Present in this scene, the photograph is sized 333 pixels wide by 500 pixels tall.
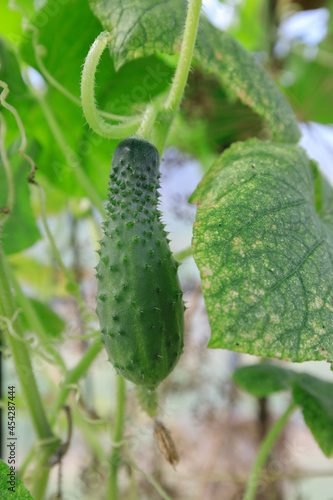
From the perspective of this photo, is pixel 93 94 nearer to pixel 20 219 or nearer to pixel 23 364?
pixel 23 364

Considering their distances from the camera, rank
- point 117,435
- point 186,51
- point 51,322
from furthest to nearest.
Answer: point 51,322 < point 117,435 < point 186,51

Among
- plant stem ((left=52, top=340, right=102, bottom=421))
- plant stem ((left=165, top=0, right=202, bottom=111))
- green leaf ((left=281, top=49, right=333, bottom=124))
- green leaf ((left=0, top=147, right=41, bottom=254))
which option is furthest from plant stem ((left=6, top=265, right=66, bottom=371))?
green leaf ((left=281, top=49, right=333, bottom=124))

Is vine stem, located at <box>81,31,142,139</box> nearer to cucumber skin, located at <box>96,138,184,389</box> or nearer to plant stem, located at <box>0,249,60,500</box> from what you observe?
cucumber skin, located at <box>96,138,184,389</box>

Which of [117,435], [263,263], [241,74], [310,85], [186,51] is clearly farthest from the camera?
[310,85]

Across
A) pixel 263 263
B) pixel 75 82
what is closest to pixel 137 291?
pixel 263 263

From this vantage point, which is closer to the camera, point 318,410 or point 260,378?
point 318,410

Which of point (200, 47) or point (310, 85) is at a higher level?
point (310, 85)

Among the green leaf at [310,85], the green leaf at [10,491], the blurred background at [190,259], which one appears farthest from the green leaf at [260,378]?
the green leaf at [310,85]
